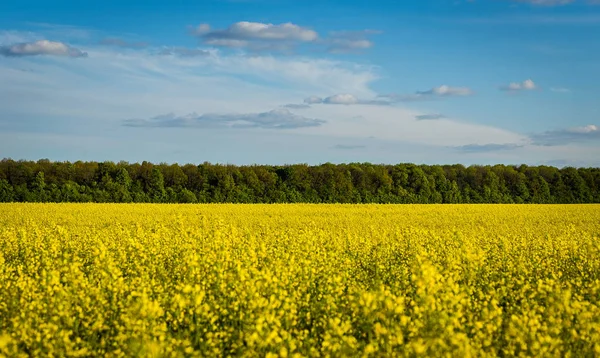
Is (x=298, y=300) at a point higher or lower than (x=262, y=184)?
→ lower

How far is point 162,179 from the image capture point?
51281 mm

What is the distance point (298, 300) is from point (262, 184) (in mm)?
41295

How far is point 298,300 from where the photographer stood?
10977 millimetres

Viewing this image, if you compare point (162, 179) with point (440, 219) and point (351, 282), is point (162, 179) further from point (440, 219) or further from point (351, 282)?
point (351, 282)

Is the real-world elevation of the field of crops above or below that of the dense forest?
below

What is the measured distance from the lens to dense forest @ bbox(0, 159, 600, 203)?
49.5 meters

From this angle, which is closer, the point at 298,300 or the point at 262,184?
the point at 298,300

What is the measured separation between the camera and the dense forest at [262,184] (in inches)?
1950

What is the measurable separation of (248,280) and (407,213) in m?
28.2

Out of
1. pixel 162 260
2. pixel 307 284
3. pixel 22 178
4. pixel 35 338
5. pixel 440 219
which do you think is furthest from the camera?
pixel 22 178

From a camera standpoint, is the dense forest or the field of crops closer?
the field of crops

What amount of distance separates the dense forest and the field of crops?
28877 mm

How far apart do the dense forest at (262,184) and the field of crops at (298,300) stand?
94.7 feet

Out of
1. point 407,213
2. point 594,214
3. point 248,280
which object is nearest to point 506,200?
point 594,214
